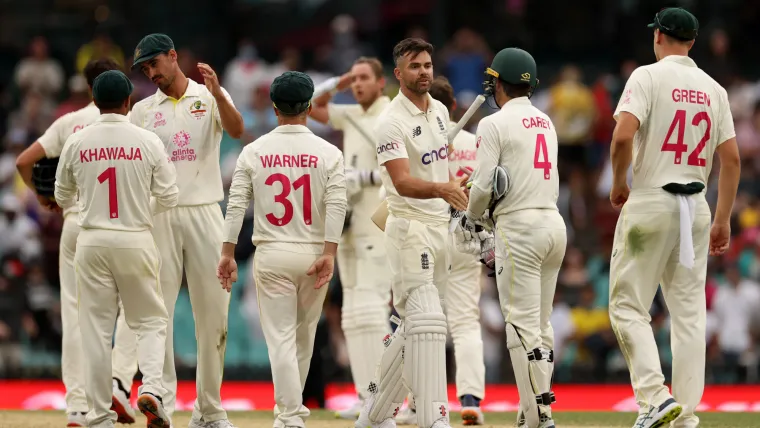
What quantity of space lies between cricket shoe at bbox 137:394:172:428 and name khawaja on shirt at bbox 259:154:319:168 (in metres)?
1.75

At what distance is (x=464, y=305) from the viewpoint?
11109mm

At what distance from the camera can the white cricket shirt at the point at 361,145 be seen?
11477 millimetres

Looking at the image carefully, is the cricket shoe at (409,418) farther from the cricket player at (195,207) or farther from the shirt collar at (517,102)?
the shirt collar at (517,102)

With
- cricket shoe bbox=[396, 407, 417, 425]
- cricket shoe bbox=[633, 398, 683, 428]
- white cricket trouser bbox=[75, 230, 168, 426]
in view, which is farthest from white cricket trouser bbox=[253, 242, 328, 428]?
cricket shoe bbox=[633, 398, 683, 428]

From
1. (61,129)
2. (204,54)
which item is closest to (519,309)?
(61,129)

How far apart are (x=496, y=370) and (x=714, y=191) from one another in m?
4.01

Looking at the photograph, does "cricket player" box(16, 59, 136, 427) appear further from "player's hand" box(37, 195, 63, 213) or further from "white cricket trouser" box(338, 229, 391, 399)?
"white cricket trouser" box(338, 229, 391, 399)

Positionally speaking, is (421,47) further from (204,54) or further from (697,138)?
(204,54)

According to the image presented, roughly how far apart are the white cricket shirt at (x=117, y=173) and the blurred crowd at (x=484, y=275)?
215 inches

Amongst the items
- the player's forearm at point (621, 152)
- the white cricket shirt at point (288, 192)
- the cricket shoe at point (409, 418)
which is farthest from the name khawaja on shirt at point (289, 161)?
the cricket shoe at point (409, 418)

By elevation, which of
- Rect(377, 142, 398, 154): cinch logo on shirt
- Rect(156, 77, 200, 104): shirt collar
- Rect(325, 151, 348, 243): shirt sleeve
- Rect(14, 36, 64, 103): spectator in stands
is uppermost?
Rect(14, 36, 64, 103): spectator in stands

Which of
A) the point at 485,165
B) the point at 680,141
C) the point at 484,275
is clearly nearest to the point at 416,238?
the point at 485,165

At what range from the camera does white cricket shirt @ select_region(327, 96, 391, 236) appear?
11477mm

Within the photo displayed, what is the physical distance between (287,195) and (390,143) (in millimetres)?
793
